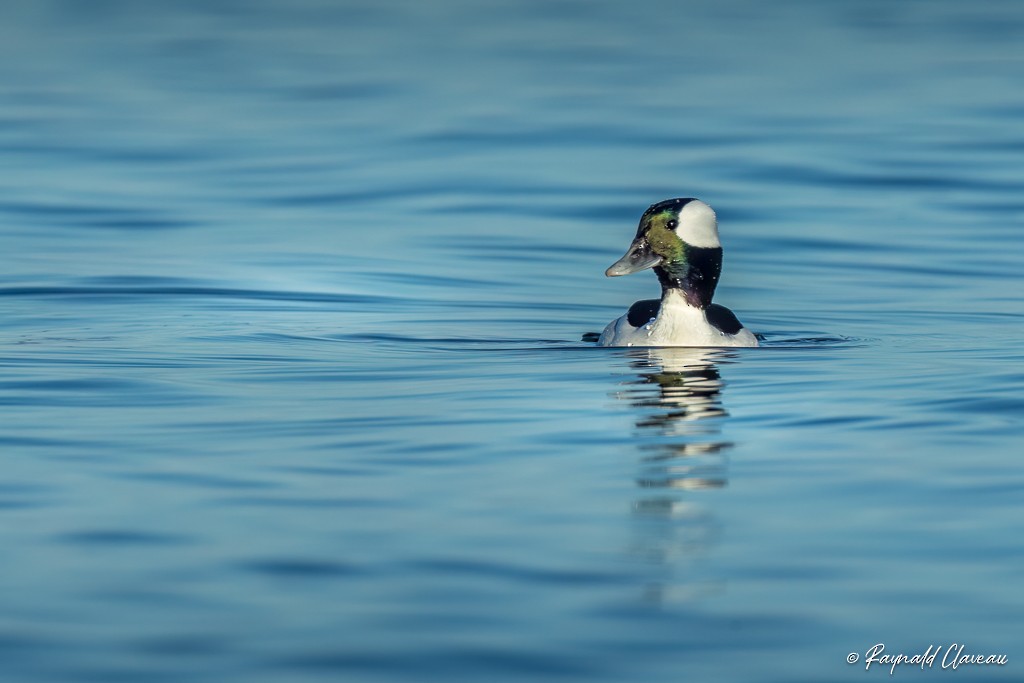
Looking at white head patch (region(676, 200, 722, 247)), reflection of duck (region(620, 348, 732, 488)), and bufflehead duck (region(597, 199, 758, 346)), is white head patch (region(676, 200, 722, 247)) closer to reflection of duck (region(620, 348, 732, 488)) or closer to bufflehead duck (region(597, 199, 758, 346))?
bufflehead duck (region(597, 199, 758, 346))

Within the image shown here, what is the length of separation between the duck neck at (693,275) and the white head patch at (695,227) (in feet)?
0.14

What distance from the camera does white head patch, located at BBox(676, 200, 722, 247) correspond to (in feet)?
37.4

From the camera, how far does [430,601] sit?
17.4 ft

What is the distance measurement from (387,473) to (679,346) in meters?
4.26

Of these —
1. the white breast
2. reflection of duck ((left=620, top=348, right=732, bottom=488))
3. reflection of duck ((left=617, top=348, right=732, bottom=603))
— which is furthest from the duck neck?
reflection of duck ((left=617, top=348, right=732, bottom=603))

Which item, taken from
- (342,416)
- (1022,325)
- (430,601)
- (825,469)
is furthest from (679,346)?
(430,601)

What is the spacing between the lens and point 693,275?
1138 cm

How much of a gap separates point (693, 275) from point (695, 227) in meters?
0.28

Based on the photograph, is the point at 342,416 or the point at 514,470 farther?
the point at 342,416

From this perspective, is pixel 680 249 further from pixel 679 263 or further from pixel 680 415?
pixel 680 415

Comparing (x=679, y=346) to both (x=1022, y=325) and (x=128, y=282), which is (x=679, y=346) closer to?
(x=1022, y=325)

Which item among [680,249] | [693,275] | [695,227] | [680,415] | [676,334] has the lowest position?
[680,415]

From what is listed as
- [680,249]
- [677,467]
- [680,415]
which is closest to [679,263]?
[680,249]

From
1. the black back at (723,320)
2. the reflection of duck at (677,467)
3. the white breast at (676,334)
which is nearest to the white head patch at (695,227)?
the black back at (723,320)
